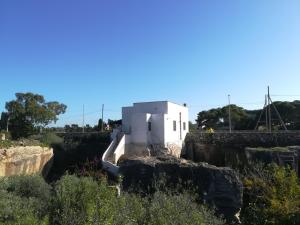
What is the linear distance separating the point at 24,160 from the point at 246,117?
38.9 m

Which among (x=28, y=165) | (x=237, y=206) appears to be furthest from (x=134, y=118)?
(x=237, y=206)

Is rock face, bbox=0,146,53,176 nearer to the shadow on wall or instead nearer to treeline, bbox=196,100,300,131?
the shadow on wall

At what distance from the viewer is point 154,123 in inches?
1224

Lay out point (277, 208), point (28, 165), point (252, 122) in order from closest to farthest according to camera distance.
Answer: point (277, 208), point (28, 165), point (252, 122)

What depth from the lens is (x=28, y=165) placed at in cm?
2406

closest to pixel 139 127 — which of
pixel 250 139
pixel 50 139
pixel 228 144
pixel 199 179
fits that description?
pixel 228 144

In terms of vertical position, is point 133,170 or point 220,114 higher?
point 220,114

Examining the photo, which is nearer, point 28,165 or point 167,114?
point 28,165

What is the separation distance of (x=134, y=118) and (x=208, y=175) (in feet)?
57.6

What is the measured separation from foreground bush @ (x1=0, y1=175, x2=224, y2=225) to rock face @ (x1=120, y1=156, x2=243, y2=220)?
4.04 metres

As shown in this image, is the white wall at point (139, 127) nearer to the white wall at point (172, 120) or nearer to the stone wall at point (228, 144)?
the white wall at point (172, 120)

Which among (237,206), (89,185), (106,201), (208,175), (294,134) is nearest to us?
(106,201)

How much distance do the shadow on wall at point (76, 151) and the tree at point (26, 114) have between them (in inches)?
147

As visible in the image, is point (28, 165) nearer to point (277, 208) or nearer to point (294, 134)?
point (277, 208)
